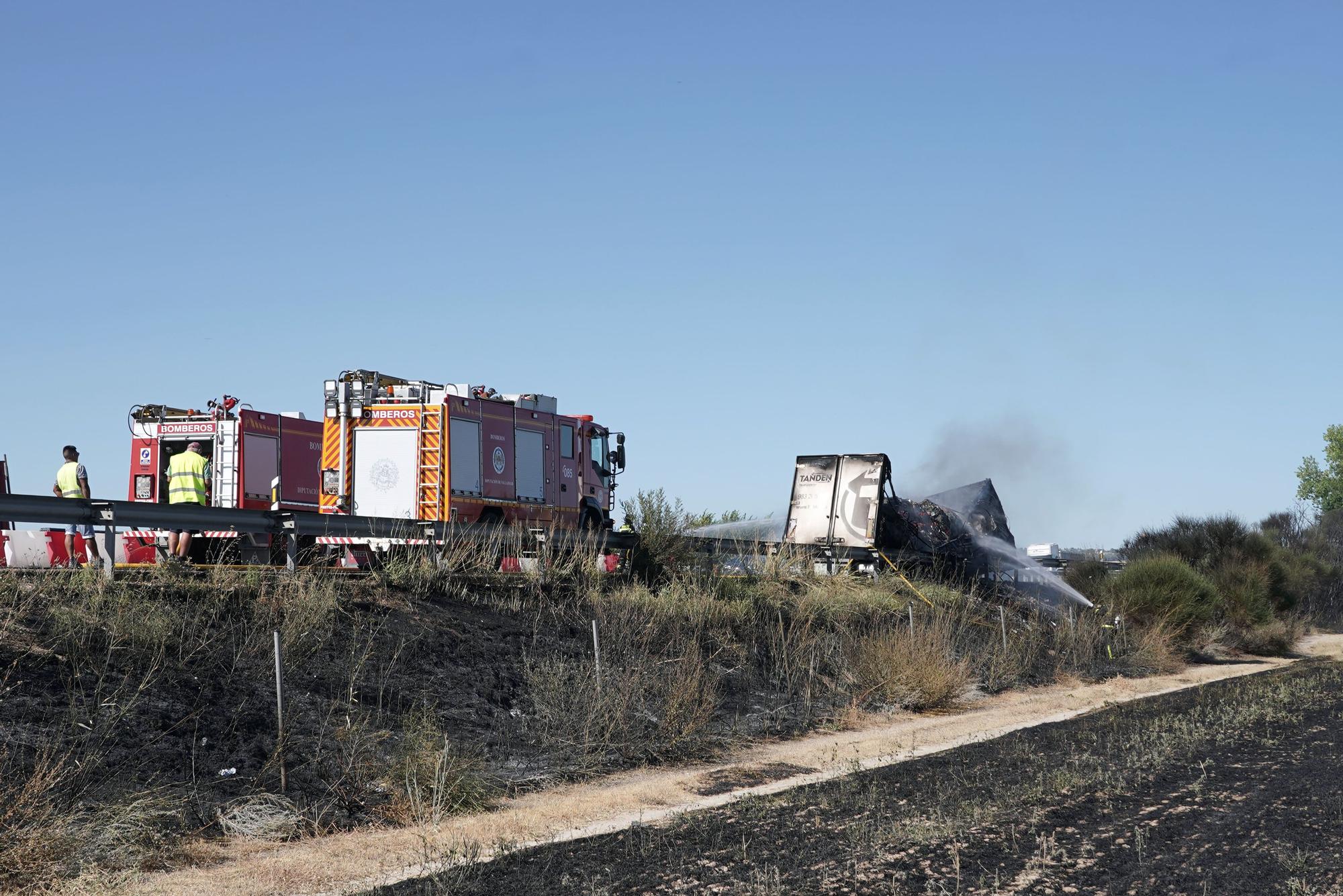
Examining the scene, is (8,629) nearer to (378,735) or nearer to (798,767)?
(378,735)

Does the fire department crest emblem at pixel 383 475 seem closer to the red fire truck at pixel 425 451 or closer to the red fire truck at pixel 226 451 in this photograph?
the red fire truck at pixel 425 451

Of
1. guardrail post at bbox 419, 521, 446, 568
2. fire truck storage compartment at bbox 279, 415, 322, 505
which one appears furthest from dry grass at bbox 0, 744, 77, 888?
fire truck storage compartment at bbox 279, 415, 322, 505

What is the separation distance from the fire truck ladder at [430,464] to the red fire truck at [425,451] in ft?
0.04

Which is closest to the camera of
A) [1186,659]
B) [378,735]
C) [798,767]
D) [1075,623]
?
[378,735]

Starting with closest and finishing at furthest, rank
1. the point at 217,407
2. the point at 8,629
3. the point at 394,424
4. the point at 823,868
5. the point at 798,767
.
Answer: the point at 823,868 < the point at 8,629 < the point at 798,767 < the point at 394,424 < the point at 217,407

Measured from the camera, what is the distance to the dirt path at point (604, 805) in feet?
30.0

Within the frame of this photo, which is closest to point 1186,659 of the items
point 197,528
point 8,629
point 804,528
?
point 804,528

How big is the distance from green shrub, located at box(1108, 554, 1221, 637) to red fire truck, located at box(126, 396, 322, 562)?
2104 centimetres

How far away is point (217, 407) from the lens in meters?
22.5

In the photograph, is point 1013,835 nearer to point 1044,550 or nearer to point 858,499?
point 858,499

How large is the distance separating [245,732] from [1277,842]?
8.51 meters

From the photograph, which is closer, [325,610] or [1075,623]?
[325,610]

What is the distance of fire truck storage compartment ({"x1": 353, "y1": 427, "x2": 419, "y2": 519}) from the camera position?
68.3 ft

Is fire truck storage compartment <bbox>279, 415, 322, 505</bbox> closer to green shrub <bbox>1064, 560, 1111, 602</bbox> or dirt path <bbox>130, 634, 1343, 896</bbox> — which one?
dirt path <bbox>130, 634, 1343, 896</bbox>
